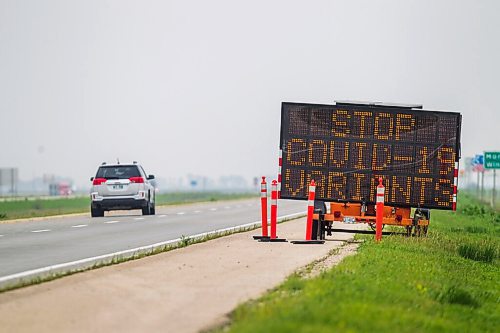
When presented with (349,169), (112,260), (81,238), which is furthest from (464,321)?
(81,238)

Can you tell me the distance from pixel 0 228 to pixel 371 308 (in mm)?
22781

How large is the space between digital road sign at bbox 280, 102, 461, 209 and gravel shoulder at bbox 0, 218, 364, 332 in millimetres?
4499

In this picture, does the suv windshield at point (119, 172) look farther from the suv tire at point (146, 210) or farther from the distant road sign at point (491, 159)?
the distant road sign at point (491, 159)

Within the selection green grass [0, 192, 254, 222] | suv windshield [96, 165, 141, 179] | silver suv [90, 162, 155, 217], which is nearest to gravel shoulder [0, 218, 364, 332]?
silver suv [90, 162, 155, 217]

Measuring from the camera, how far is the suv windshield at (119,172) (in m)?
41.8

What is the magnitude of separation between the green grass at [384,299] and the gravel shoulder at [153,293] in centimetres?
50

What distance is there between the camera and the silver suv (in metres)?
41.6

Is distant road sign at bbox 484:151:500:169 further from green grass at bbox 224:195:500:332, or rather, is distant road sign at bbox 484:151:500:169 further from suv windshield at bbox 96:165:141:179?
green grass at bbox 224:195:500:332

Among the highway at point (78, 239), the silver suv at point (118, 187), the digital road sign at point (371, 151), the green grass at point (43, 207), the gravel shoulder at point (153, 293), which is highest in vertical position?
the digital road sign at point (371, 151)

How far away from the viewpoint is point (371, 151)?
24312 mm

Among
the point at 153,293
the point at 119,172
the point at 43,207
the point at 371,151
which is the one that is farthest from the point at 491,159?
the point at 153,293

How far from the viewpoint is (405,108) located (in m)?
24.5

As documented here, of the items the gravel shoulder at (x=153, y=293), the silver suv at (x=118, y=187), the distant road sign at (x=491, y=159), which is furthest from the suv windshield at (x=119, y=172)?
the distant road sign at (x=491, y=159)

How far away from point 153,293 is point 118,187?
28.4m
